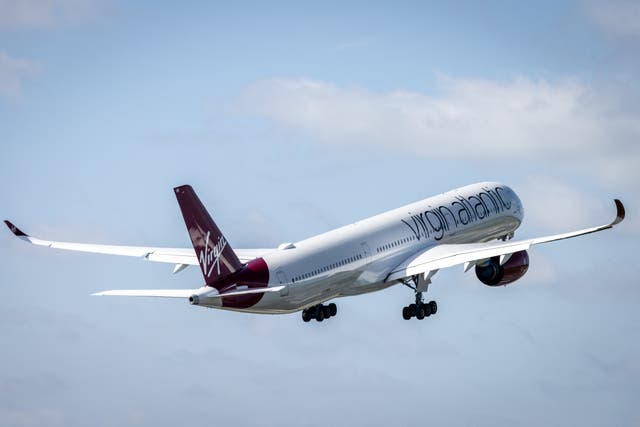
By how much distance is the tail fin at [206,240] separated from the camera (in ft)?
190

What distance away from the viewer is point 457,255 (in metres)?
69.2

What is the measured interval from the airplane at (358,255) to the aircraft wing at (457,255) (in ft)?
0.18

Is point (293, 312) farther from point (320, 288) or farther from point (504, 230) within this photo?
point (504, 230)

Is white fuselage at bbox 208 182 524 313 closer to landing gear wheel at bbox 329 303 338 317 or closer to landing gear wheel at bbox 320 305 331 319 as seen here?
landing gear wheel at bbox 329 303 338 317

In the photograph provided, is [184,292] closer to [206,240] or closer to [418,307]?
[206,240]

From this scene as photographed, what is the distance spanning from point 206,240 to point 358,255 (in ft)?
37.0

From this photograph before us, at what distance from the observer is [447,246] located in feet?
237

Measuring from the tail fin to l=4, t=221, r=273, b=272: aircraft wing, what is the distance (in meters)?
11.7

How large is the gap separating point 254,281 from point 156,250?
14.2 meters

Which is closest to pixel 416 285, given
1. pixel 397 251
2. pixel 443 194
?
pixel 397 251

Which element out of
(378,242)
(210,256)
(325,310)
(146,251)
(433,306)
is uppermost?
(146,251)

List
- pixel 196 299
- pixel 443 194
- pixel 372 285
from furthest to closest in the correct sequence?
pixel 443 194, pixel 372 285, pixel 196 299

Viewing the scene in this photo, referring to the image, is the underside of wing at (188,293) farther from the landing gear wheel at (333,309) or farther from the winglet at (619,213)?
the winglet at (619,213)

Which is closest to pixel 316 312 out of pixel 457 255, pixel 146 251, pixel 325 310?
pixel 325 310
